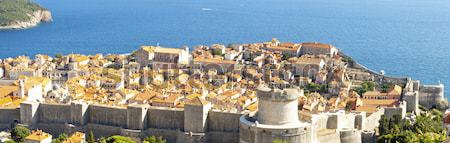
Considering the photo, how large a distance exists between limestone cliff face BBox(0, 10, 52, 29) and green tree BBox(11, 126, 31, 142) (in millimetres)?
51097

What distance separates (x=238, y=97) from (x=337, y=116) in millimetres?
6788

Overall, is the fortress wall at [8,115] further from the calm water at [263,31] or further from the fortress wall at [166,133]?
the calm water at [263,31]

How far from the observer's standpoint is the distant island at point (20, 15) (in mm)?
68250

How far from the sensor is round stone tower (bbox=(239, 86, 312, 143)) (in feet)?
54.2

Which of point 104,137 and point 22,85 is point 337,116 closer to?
point 104,137

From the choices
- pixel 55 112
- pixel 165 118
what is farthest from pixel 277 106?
pixel 55 112

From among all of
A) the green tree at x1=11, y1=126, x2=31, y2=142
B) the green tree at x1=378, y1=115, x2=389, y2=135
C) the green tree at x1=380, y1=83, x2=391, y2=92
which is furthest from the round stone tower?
the green tree at x1=380, y1=83, x2=391, y2=92

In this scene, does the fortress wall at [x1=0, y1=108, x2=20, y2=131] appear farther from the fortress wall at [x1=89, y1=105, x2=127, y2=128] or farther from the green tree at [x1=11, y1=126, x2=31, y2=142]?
the fortress wall at [x1=89, y1=105, x2=127, y2=128]

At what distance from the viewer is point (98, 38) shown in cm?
5803

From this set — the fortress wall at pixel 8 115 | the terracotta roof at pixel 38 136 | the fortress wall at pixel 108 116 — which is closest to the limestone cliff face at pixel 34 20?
the fortress wall at pixel 8 115

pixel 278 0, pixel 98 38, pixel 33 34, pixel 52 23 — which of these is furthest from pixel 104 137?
pixel 278 0

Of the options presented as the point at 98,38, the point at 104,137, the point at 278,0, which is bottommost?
the point at 104,137

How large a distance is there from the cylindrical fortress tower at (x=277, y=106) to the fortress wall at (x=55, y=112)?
19.3ft

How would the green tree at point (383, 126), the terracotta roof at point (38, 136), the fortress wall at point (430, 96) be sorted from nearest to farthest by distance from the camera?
the terracotta roof at point (38, 136) < the green tree at point (383, 126) < the fortress wall at point (430, 96)
